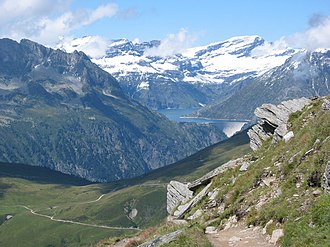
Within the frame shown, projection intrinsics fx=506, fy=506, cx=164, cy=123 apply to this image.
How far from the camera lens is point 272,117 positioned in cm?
5309

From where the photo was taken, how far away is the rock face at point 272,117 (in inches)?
2016

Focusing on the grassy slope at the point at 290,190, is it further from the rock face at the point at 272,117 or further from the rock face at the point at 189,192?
the rock face at the point at 272,117

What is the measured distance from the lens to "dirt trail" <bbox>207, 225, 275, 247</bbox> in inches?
1072

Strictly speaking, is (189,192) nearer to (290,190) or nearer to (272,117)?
(272,117)

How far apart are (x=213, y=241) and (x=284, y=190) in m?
6.18

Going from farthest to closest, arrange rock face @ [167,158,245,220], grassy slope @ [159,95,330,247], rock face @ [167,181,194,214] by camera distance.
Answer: rock face @ [167,181,194,214] < rock face @ [167,158,245,220] < grassy slope @ [159,95,330,247]

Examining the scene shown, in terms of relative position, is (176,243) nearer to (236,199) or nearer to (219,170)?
(236,199)

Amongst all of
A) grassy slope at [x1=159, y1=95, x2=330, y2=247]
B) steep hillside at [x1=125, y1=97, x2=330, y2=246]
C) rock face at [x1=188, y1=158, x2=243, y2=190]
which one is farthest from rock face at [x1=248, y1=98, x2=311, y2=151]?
grassy slope at [x1=159, y1=95, x2=330, y2=247]

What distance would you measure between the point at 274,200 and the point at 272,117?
23.2 m

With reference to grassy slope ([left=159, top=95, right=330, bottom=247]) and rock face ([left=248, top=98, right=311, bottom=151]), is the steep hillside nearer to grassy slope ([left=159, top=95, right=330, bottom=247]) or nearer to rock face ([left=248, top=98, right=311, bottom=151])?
grassy slope ([left=159, top=95, right=330, bottom=247])

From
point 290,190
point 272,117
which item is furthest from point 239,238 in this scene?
point 272,117

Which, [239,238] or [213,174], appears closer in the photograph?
[239,238]

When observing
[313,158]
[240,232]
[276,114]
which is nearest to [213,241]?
[240,232]

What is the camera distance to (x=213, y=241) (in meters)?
28.5
